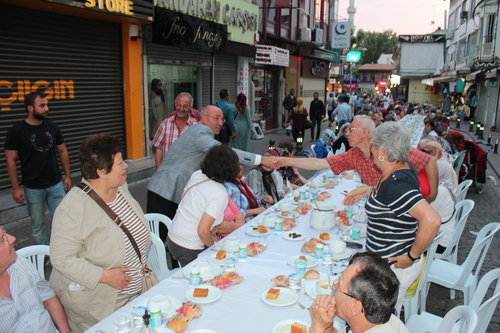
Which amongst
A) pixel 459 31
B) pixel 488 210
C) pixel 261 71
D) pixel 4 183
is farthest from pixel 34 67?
pixel 459 31

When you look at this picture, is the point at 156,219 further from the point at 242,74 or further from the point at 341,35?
the point at 341,35

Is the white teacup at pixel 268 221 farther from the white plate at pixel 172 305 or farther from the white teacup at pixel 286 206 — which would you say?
the white plate at pixel 172 305

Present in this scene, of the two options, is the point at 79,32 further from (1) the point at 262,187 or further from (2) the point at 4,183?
(1) the point at 262,187

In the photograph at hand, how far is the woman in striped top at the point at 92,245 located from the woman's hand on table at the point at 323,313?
4.38 feet

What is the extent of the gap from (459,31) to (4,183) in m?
38.9

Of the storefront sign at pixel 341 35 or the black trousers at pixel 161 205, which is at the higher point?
the storefront sign at pixel 341 35

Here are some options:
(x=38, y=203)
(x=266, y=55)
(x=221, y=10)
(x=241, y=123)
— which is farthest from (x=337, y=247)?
(x=266, y=55)

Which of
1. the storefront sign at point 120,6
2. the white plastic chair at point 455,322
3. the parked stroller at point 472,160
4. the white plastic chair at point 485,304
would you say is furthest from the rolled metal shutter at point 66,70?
the parked stroller at point 472,160

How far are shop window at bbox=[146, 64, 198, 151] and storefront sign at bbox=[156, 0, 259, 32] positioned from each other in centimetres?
150

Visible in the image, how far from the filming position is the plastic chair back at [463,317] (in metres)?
2.26

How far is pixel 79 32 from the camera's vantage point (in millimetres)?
7969

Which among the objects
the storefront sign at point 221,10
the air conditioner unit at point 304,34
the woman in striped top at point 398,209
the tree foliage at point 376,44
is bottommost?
the woman in striped top at point 398,209

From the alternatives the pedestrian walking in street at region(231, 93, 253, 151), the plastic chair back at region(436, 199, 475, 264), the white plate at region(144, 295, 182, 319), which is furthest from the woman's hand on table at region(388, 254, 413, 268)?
the pedestrian walking in street at region(231, 93, 253, 151)

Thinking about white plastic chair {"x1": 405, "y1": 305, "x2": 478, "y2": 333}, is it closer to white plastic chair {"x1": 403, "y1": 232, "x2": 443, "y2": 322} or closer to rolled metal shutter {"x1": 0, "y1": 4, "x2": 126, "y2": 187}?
white plastic chair {"x1": 403, "y1": 232, "x2": 443, "y2": 322}
